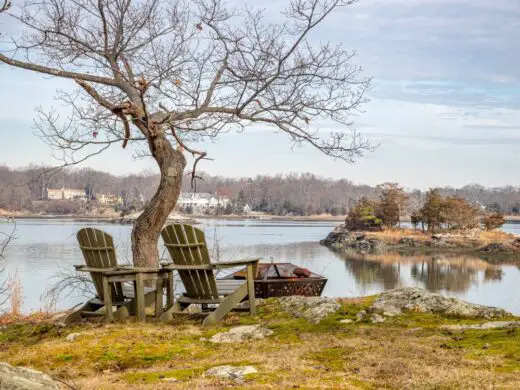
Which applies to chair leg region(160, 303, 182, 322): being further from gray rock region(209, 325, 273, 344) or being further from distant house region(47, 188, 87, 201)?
distant house region(47, 188, 87, 201)

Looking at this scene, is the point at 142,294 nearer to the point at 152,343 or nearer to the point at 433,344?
the point at 152,343

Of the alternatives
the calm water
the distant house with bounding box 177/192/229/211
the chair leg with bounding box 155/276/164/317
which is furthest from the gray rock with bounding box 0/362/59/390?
the distant house with bounding box 177/192/229/211

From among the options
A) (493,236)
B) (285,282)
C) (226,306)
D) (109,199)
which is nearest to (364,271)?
(285,282)

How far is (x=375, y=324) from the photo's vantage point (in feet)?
18.4

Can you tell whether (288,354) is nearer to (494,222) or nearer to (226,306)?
(226,306)

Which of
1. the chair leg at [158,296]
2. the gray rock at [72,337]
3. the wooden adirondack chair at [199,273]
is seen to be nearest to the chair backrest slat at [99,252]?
the chair leg at [158,296]

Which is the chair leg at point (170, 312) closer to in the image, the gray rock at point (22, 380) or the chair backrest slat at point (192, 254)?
the chair backrest slat at point (192, 254)

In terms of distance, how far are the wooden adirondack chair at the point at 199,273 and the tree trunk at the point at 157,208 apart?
1.34 meters

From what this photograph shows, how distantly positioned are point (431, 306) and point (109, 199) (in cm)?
7386

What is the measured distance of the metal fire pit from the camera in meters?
8.35

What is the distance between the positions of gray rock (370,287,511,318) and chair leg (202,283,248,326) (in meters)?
1.26

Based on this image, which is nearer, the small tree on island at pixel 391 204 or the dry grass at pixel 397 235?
the dry grass at pixel 397 235

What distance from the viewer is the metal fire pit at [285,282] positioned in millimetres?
8352

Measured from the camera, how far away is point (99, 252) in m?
6.38
